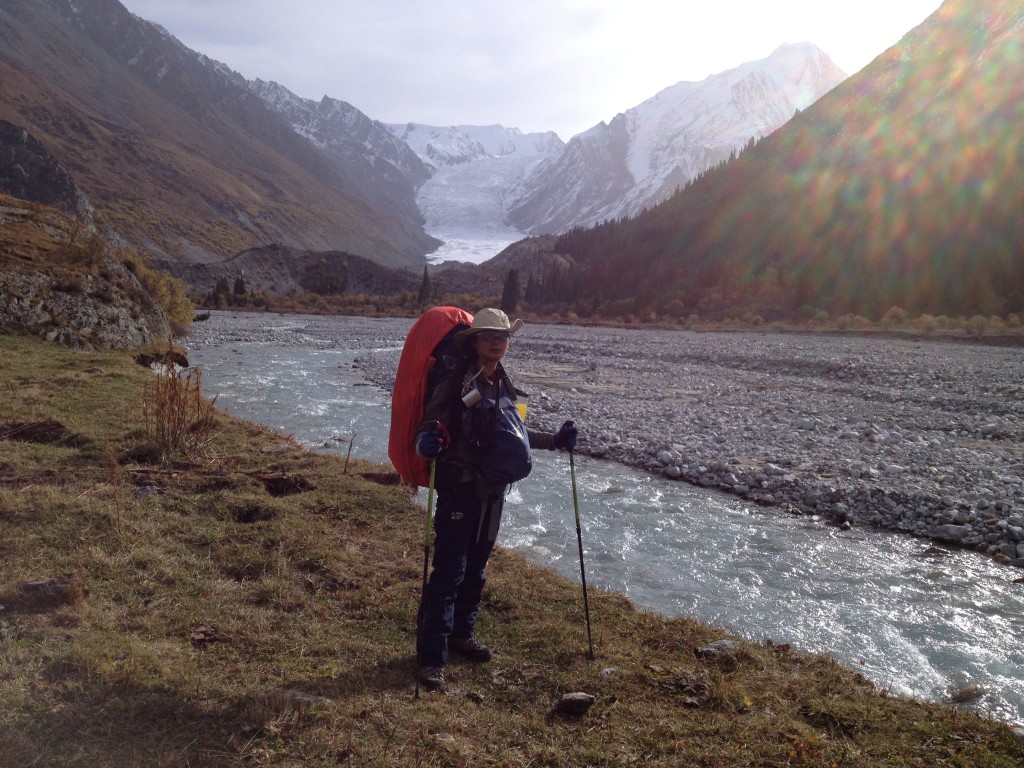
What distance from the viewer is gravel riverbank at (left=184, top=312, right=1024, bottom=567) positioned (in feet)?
31.2

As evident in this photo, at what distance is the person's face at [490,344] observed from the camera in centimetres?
432

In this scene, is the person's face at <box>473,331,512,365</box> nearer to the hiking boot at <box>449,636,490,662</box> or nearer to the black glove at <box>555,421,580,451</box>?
the black glove at <box>555,421,580,451</box>

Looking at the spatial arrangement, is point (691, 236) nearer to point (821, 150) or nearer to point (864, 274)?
point (821, 150)

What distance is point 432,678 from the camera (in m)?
4.06

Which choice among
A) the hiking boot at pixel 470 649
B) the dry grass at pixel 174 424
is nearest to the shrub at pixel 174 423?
the dry grass at pixel 174 424

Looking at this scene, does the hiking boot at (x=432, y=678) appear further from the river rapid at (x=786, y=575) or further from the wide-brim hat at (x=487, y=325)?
the wide-brim hat at (x=487, y=325)

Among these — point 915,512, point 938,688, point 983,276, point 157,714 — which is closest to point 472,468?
point 157,714

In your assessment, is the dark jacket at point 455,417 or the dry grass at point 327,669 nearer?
the dry grass at point 327,669

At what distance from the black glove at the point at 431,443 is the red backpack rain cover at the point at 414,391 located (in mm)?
306

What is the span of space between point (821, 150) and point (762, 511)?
130630 mm

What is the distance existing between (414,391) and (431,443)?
0.50 metres

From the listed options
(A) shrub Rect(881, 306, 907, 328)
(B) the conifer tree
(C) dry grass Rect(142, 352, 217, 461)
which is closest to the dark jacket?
(C) dry grass Rect(142, 352, 217, 461)

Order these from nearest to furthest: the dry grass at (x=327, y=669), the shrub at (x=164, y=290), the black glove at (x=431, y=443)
A: the dry grass at (x=327, y=669)
the black glove at (x=431, y=443)
the shrub at (x=164, y=290)

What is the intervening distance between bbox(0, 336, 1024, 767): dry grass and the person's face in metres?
2.14
